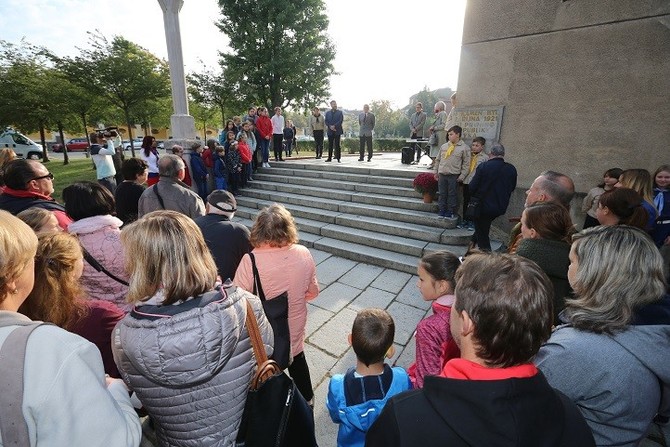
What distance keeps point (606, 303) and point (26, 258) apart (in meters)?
2.18

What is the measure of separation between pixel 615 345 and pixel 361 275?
12.1 ft

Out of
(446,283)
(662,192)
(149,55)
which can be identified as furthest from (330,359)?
(149,55)

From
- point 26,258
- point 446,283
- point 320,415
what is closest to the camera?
point 26,258

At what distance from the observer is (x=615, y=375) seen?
3.96 feet

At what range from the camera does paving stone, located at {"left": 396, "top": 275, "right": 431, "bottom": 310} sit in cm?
393

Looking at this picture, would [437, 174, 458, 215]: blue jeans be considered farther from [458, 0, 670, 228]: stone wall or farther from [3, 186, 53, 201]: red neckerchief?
[3, 186, 53, 201]: red neckerchief

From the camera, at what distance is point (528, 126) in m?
5.54

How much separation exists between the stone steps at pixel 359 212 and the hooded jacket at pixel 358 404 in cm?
336

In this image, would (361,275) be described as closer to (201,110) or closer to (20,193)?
(20,193)

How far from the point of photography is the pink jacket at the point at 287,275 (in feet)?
6.91

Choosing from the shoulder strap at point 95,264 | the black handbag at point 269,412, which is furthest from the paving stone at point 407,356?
the shoulder strap at point 95,264

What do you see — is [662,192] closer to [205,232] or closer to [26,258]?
[205,232]

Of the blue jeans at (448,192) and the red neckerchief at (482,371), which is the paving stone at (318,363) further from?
the blue jeans at (448,192)

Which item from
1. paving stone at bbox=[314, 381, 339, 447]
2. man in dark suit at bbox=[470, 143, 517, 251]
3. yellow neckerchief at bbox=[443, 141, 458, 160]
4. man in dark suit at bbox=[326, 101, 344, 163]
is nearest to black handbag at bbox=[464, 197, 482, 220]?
man in dark suit at bbox=[470, 143, 517, 251]
